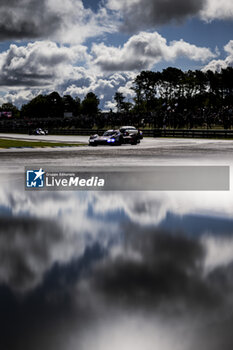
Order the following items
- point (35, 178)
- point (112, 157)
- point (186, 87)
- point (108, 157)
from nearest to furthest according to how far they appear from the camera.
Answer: point (35, 178) → point (108, 157) → point (112, 157) → point (186, 87)

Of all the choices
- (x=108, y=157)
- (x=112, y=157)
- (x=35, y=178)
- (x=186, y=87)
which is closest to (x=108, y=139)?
(x=112, y=157)

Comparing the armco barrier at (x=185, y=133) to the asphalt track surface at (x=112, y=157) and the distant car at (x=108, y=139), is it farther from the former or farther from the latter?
the asphalt track surface at (x=112, y=157)

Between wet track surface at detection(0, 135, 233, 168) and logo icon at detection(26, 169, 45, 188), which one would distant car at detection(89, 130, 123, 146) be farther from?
logo icon at detection(26, 169, 45, 188)

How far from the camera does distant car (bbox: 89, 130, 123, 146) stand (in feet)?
121

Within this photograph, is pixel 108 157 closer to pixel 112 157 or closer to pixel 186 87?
pixel 112 157

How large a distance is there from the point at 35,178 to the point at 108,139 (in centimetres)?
2243

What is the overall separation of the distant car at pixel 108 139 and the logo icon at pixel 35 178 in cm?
2056

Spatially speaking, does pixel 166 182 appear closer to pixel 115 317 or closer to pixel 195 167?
pixel 195 167

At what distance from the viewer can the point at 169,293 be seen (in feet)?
14.8

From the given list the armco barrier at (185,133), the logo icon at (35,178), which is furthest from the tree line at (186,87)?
the logo icon at (35,178)

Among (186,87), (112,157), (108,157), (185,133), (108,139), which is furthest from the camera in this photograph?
(186,87)

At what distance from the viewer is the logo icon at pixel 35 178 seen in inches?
530

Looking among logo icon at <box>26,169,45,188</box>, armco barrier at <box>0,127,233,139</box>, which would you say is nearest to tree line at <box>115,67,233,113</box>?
armco barrier at <box>0,127,233,139</box>

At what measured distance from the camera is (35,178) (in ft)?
48.8
